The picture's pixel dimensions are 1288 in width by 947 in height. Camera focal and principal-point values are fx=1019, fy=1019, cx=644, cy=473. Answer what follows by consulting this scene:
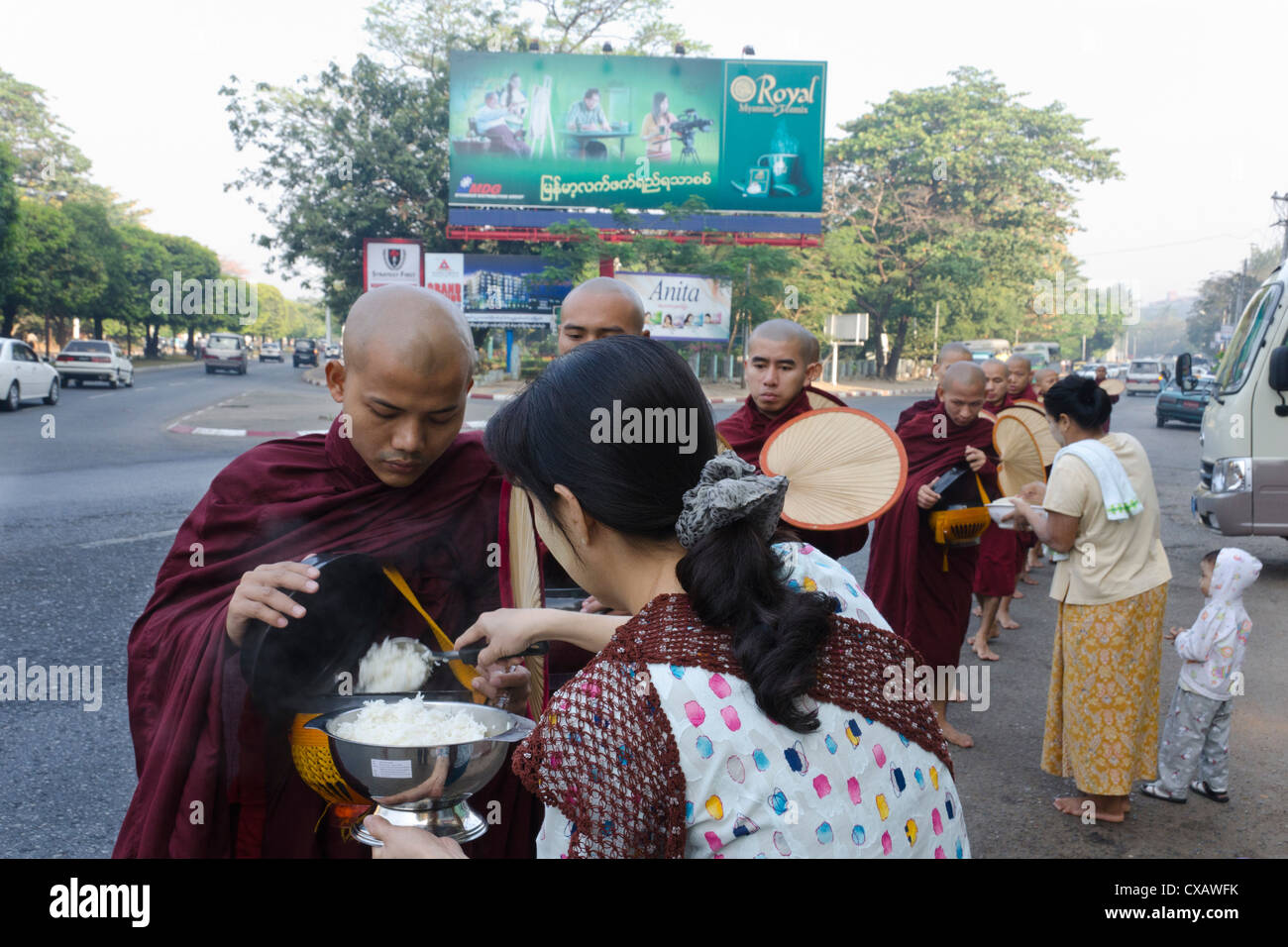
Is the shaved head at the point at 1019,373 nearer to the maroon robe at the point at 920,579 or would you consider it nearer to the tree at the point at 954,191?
the maroon robe at the point at 920,579

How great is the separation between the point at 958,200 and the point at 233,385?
29.1 meters

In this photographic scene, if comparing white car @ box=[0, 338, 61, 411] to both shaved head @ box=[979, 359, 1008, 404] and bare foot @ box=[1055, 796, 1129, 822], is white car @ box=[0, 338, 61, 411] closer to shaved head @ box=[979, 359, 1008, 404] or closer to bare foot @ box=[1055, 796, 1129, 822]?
shaved head @ box=[979, 359, 1008, 404]

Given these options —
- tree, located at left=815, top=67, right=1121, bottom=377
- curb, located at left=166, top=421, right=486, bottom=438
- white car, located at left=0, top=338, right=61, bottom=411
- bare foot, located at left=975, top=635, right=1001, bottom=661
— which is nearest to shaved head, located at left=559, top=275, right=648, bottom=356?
bare foot, located at left=975, top=635, right=1001, bottom=661

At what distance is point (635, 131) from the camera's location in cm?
2700

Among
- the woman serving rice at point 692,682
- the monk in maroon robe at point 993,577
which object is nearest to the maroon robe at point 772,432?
the woman serving rice at point 692,682

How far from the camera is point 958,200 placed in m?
42.2

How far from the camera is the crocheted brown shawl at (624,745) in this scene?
1164 millimetres

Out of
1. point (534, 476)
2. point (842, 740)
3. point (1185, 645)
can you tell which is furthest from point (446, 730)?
point (1185, 645)

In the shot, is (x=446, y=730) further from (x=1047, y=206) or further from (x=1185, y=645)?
(x=1047, y=206)

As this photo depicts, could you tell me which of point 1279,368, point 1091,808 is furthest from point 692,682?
point 1279,368

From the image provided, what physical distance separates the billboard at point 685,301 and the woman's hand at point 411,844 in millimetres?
25939

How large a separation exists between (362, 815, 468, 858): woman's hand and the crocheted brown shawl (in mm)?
212

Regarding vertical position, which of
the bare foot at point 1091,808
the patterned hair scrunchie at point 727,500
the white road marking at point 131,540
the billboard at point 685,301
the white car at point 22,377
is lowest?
the bare foot at point 1091,808

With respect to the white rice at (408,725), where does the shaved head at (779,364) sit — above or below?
above
